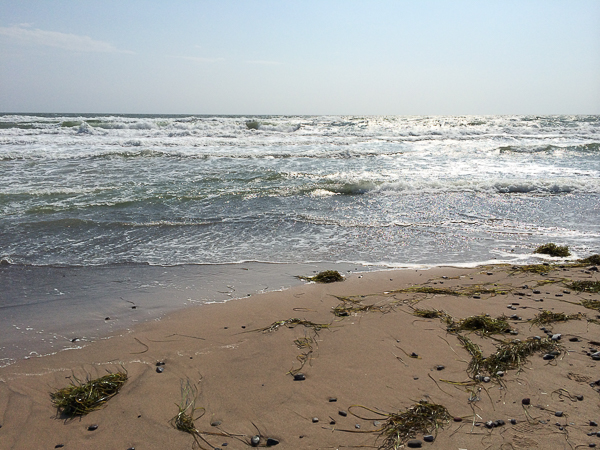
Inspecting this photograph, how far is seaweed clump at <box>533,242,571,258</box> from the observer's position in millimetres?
6102

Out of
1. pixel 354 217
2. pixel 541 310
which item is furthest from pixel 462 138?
pixel 541 310

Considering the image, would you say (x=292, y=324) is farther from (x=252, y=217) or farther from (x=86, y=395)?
(x=252, y=217)

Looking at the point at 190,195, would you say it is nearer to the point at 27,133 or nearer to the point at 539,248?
the point at 539,248

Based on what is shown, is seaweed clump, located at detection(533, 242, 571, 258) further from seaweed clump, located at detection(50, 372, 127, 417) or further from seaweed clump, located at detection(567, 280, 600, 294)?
seaweed clump, located at detection(50, 372, 127, 417)

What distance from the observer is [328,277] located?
5.20m

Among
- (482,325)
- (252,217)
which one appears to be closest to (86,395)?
(482,325)

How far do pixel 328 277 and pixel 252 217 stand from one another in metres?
3.69

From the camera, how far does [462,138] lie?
96.1 ft

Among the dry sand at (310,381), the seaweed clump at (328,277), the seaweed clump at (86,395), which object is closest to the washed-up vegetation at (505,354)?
the dry sand at (310,381)

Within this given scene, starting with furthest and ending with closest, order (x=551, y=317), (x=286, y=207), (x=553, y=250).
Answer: (x=286, y=207) < (x=553, y=250) < (x=551, y=317)

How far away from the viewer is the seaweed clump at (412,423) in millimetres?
2443

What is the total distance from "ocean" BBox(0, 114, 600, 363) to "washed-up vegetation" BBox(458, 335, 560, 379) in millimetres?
2424

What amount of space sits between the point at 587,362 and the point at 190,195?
8.98 meters

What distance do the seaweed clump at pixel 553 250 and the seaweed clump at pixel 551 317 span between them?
2.44m
